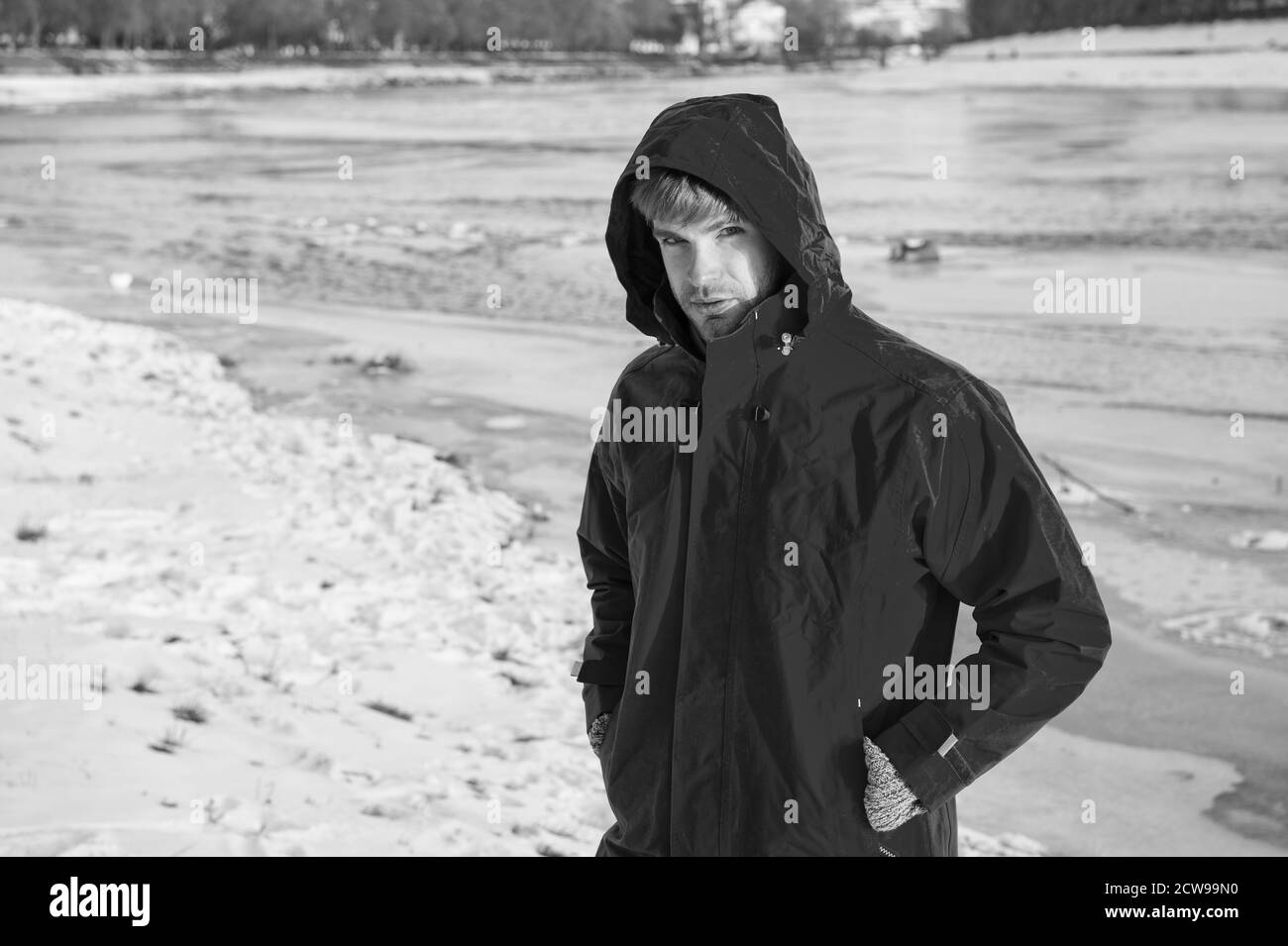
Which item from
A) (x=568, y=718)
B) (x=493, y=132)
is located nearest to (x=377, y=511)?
(x=568, y=718)

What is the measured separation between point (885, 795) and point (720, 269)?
0.63 m

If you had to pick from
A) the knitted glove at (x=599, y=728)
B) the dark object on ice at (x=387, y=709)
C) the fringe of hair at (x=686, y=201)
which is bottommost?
the dark object on ice at (x=387, y=709)

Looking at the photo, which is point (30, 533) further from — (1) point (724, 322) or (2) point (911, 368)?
(2) point (911, 368)

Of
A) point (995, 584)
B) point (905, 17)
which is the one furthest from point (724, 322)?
point (905, 17)

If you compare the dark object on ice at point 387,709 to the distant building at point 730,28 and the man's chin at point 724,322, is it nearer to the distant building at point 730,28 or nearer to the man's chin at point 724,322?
the man's chin at point 724,322

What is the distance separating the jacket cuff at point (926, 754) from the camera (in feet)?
5.26

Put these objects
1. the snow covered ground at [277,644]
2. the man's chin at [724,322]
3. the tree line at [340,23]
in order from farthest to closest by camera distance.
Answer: the tree line at [340,23]
the snow covered ground at [277,644]
the man's chin at [724,322]

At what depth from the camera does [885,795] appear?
1.61 m

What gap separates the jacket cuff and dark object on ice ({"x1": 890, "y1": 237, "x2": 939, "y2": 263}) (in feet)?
40.1

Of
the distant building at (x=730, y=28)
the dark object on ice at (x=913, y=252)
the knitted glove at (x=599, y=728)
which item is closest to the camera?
the knitted glove at (x=599, y=728)

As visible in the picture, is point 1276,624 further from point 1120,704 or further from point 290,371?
point 290,371

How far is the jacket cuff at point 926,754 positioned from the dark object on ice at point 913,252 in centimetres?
1224

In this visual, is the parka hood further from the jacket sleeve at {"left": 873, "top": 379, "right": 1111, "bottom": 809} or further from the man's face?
the jacket sleeve at {"left": 873, "top": 379, "right": 1111, "bottom": 809}

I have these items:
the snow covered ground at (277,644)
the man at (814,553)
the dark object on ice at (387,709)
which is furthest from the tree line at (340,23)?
the man at (814,553)
